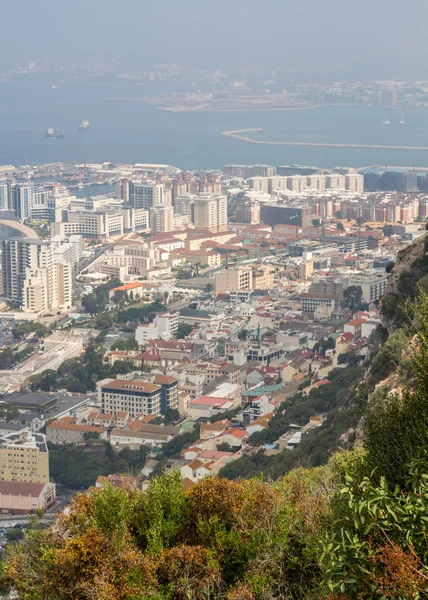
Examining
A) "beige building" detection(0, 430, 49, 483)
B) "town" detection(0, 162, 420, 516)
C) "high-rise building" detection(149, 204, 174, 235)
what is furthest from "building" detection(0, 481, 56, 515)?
"high-rise building" detection(149, 204, 174, 235)

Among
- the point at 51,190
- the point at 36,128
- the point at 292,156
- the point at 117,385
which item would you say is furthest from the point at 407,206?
the point at 36,128

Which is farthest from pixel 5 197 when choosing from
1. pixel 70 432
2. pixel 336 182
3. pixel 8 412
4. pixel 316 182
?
pixel 70 432

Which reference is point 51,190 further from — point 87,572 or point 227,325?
point 87,572

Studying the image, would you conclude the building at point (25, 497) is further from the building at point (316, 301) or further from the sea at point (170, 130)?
the sea at point (170, 130)

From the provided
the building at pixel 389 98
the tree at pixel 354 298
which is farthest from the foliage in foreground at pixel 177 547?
the building at pixel 389 98

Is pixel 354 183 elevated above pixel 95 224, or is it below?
above

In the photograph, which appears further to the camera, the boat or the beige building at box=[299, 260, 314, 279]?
the boat

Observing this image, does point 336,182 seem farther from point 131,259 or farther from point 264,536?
point 264,536

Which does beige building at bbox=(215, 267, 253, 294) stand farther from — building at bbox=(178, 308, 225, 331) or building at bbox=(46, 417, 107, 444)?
building at bbox=(46, 417, 107, 444)
